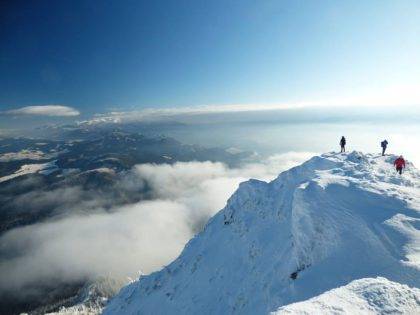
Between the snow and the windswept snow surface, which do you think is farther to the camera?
the windswept snow surface

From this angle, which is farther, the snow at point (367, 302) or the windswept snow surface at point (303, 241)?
the windswept snow surface at point (303, 241)

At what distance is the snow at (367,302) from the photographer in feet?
61.7

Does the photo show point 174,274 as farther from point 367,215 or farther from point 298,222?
point 367,215

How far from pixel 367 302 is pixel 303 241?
47.4ft

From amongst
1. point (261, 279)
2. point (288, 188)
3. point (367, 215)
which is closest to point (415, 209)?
point (367, 215)

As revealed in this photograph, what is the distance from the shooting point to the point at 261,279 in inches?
1686

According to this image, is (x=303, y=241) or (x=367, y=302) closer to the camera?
(x=367, y=302)

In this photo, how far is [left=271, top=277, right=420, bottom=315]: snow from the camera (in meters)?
18.8

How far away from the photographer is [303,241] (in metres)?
34.3

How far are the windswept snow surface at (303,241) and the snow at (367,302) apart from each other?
29 centimetres

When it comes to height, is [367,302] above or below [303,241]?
above

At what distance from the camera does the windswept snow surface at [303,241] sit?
28125 mm

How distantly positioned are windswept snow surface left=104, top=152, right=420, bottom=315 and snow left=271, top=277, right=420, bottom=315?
→ 29cm

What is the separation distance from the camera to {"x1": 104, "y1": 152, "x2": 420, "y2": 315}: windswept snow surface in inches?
1107
